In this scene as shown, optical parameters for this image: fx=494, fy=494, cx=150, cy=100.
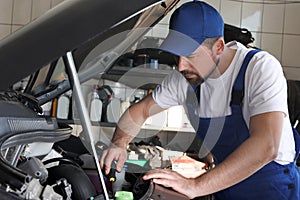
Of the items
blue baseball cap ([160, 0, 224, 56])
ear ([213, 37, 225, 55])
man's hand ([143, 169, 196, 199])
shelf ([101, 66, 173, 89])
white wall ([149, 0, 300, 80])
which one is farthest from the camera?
white wall ([149, 0, 300, 80])

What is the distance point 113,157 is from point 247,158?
9.5 inches

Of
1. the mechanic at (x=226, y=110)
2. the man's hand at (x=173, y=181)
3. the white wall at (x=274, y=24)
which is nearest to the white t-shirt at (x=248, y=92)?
the mechanic at (x=226, y=110)

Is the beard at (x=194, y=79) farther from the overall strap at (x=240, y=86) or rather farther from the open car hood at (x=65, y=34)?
the open car hood at (x=65, y=34)

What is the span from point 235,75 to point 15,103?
0.59 meters

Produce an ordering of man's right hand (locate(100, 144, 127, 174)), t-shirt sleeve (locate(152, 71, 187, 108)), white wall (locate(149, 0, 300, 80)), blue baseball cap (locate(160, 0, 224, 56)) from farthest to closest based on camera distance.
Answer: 1. white wall (locate(149, 0, 300, 80))
2. t-shirt sleeve (locate(152, 71, 187, 108))
3. blue baseball cap (locate(160, 0, 224, 56))
4. man's right hand (locate(100, 144, 127, 174))

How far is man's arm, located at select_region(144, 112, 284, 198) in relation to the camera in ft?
2.82

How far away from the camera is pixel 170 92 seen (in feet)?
3.89

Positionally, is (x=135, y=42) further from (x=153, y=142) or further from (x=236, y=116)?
(x=153, y=142)

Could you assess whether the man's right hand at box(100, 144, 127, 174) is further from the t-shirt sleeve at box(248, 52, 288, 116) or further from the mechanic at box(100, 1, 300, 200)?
the t-shirt sleeve at box(248, 52, 288, 116)

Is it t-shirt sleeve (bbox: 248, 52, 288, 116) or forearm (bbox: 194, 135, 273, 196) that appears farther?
t-shirt sleeve (bbox: 248, 52, 288, 116)

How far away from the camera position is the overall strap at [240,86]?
1070mm

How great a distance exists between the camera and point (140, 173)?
838 mm

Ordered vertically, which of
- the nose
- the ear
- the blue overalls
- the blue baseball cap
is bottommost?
the blue overalls

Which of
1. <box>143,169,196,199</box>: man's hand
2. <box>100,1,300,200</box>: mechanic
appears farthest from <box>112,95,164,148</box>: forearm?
<box>143,169,196,199</box>: man's hand
